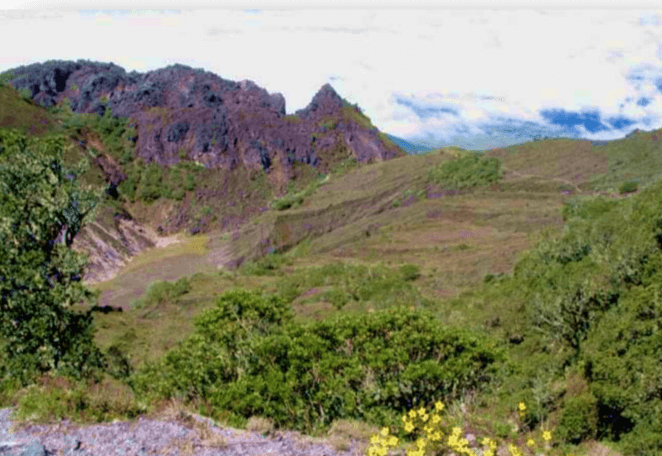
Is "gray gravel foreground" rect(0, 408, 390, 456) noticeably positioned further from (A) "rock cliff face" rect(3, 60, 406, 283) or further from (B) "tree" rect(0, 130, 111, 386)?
(A) "rock cliff face" rect(3, 60, 406, 283)

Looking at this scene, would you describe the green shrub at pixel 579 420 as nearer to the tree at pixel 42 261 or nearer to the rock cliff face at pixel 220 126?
the tree at pixel 42 261

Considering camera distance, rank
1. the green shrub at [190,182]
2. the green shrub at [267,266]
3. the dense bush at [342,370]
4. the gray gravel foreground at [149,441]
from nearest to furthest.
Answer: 1. the gray gravel foreground at [149,441]
2. the dense bush at [342,370]
3. the green shrub at [267,266]
4. the green shrub at [190,182]

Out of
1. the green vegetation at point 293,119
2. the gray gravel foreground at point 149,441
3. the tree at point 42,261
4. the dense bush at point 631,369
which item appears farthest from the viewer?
the green vegetation at point 293,119

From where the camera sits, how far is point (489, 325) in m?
41.9

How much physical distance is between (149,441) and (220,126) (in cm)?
16674

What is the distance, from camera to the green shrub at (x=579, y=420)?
65.7 feet

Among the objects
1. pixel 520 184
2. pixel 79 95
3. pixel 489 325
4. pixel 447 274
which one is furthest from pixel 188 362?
pixel 79 95

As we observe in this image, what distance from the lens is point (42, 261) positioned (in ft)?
72.6

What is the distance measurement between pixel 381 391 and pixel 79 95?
19996 centimetres

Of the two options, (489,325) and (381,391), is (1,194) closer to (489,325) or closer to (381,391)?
(381,391)

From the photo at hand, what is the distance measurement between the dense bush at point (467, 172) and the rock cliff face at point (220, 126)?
4966 centimetres

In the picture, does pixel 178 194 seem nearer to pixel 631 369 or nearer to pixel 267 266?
pixel 267 266

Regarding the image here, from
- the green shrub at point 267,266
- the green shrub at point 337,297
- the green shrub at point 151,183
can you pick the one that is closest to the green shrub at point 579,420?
the green shrub at point 337,297

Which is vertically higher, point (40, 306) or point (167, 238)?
point (40, 306)
